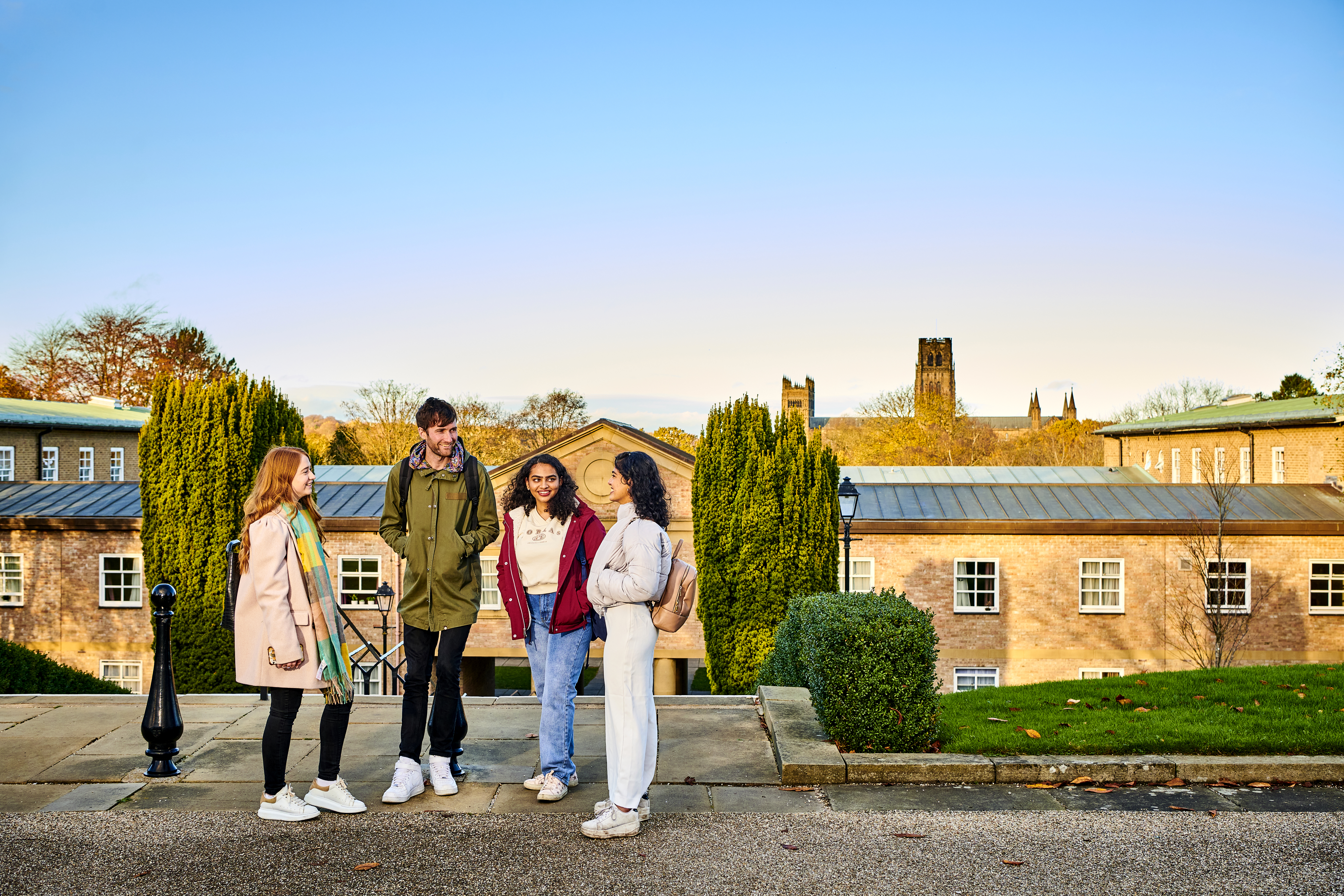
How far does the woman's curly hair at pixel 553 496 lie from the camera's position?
16.9ft

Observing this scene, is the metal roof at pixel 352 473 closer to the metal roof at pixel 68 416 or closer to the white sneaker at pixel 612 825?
the metal roof at pixel 68 416

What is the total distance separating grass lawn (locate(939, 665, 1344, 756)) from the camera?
5859 mm

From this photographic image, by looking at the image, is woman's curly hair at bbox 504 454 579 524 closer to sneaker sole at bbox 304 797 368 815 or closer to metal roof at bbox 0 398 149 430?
sneaker sole at bbox 304 797 368 815

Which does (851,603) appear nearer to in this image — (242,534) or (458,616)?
(458,616)

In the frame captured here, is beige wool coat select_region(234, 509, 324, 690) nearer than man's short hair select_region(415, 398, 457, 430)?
Yes

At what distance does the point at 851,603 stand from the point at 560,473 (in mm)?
2533

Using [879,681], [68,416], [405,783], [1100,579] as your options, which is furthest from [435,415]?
[68,416]

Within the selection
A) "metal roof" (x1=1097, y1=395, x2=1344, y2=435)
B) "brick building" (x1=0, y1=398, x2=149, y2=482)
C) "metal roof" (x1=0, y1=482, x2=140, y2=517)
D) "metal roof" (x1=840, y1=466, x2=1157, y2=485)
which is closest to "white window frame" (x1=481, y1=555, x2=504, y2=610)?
"metal roof" (x1=0, y1=482, x2=140, y2=517)

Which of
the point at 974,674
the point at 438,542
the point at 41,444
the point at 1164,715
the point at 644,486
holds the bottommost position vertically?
the point at 974,674

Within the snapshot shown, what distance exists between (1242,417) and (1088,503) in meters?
18.9

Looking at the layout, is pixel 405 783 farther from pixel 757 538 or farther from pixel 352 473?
pixel 352 473

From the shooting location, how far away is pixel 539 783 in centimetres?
515

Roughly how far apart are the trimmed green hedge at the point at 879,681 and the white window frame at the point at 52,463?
40.1 m

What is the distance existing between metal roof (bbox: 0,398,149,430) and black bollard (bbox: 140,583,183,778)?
36.3 m
